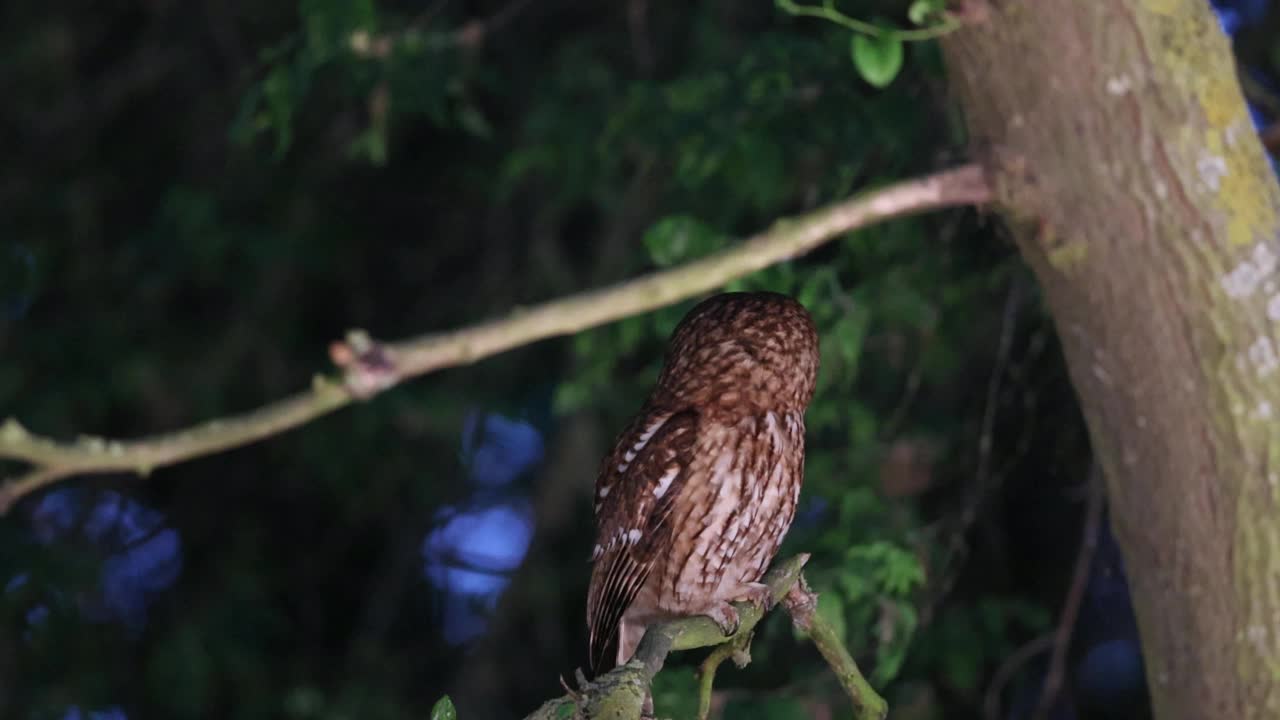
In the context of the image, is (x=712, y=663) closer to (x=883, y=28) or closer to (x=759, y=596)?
(x=759, y=596)

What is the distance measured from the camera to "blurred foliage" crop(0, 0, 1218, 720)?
3410 millimetres

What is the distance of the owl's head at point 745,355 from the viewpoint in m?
2.19

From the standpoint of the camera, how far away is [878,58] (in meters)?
2.38

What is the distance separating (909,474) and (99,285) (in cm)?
248

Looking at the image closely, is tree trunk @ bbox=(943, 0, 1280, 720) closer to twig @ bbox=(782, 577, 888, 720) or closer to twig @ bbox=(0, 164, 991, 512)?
twig @ bbox=(0, 164, 991, 512)

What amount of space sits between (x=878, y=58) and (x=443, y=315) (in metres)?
2.75

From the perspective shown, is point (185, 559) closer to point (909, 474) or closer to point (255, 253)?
point (255, 253)

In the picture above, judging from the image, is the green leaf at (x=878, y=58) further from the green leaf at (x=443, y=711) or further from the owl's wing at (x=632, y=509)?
the green leaf at (x=443, y=711)

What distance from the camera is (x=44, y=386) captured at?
4.48 m

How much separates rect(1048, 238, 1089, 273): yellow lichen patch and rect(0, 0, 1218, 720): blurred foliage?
0.61 meters

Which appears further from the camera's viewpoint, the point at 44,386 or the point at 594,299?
the point at 44,386

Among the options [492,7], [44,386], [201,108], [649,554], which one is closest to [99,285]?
[44,386]

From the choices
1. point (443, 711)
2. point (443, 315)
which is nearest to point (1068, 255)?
point (443, 711)

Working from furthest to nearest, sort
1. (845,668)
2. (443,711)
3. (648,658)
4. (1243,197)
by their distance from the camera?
1. (1243,197)
2. (845,668)
3. (648,658)
4. (443,711)
